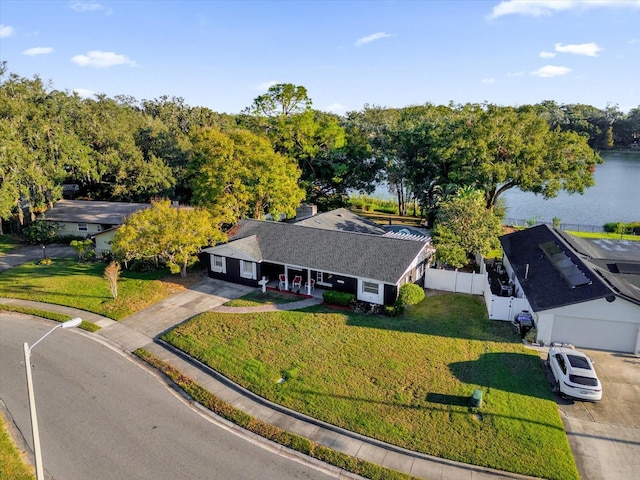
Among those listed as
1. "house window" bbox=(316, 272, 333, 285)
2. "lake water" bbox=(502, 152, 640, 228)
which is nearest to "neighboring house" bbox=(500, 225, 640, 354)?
"house window" bbox=(316, 272, 333, 285)

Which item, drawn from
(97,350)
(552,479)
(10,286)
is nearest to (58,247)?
(10,286)

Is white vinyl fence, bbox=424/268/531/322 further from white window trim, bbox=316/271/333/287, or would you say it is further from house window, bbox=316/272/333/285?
white window trim, bbox=316/271/333/287

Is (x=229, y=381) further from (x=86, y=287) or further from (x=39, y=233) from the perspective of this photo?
(x=39, y=233)

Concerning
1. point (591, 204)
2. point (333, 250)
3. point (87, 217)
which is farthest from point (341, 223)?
point (591, 204)

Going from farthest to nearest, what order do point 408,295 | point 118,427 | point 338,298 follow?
point 338,298
point 408,295
point 118,427

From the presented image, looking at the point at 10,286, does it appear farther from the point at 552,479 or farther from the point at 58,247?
the point at 552,479

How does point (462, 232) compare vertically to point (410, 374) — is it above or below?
above

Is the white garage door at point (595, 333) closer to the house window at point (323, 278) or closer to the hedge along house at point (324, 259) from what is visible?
the hedge along house at point (324, 259)
